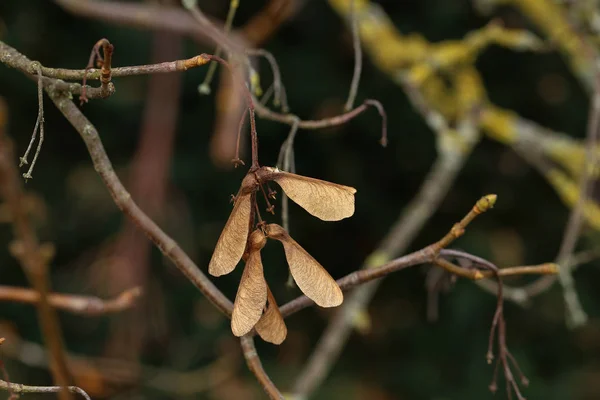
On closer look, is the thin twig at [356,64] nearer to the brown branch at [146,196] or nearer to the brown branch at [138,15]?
the brown branch at [138,15]

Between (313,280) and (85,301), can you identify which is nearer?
(313,280)

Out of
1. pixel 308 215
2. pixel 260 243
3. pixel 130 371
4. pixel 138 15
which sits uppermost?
pixel 138 15

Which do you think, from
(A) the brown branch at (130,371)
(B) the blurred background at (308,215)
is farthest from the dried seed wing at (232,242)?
(B) the blurred background at (308,215)

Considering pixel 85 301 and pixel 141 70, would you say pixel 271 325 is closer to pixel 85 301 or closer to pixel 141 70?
pixel 141 70

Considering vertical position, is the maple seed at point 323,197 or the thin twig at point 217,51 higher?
the thin twig at point 217,51

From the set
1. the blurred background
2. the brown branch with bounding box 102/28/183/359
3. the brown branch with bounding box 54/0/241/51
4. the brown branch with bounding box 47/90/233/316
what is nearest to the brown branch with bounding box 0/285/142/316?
the brown branch with bounding box 47/90/233/316

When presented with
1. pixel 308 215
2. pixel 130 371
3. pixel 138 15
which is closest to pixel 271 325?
pixel 138 15
